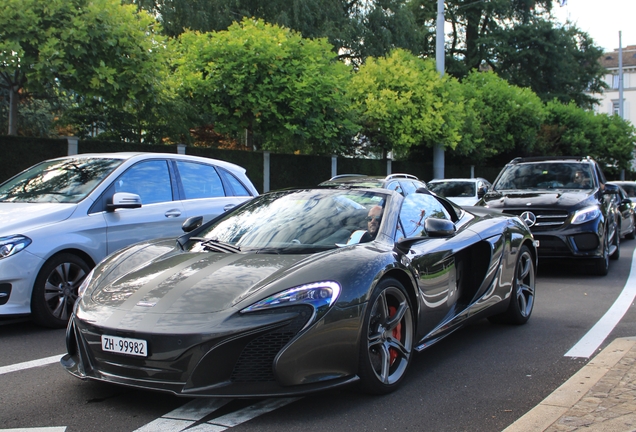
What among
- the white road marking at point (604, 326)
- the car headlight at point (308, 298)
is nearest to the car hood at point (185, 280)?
Result: the car headlight at point (308, 298)

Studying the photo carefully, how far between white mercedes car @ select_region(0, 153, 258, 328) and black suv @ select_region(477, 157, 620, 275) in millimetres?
4398

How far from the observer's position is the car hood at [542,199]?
35.0 ft

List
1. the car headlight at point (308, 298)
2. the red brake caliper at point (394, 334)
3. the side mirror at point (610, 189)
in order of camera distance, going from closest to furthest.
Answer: the car headlight at point (308, 298) → the red brake caliper at point (394, 334) → the side mirror at point (610, 189)

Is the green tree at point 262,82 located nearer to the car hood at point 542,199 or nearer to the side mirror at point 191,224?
the car hood at point 542,199

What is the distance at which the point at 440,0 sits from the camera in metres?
23.5

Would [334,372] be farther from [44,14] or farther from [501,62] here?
[501,62]

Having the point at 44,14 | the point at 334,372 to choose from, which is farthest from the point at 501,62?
the point at 334,372

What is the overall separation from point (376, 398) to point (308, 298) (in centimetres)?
86

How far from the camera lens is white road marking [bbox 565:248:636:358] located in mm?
5715

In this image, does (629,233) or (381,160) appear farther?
(381,160)

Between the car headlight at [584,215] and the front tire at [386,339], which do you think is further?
the car headlight at [584,215]

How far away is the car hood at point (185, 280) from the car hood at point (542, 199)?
7.28 meters

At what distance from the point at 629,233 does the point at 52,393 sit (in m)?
17.1

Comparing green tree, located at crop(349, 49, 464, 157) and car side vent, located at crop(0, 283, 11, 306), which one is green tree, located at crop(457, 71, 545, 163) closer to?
green tree, located at crop(349, 49, 464, 157)
